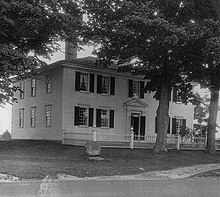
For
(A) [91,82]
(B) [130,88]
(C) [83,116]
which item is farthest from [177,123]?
(C) [83,116]

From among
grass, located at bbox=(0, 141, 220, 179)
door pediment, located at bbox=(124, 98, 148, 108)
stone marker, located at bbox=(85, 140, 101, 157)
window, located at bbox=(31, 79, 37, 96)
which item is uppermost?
window, located at bbox=(31, 79, 37, 96)

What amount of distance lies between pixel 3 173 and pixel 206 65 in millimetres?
16680

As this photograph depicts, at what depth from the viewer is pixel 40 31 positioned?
25.1m

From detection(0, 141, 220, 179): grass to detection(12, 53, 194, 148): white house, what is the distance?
3.65m

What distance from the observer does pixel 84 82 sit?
31922 millimetres

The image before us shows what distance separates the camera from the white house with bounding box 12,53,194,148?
1218 inches

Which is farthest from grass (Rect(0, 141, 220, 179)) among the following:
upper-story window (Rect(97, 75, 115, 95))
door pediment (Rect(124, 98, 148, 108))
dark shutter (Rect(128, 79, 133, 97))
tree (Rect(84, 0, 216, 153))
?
dark shutter (Rect(128, 79, 133, 97))

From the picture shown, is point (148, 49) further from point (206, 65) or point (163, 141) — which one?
point (163, 141)

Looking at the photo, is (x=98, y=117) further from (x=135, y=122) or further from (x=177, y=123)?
(x=177, y=123)

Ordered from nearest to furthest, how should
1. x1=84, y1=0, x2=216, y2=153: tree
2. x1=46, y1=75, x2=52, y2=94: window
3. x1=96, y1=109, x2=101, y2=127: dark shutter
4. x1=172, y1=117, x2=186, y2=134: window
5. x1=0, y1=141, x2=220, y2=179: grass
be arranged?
x1=0, y1=141, x2=220, y2=179: grass < x1=84, y1=0, x2=216, y2=153: tree < x1=96, y1=109, x2=101, y2=127: dark shutter < x1=46, y1=75, x2=52, y2=94: window < x1=172, y1=117, x2=186, y2=134: window

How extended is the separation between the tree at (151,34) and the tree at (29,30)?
5.17 ft

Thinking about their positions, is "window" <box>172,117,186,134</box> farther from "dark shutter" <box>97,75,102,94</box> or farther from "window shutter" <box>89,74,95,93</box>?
"window shutter" <box>89,74,95,93</box>

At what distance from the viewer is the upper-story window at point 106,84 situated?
32.8 m

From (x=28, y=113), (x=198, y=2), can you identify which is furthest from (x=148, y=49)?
(x=28, y=113)
